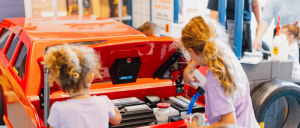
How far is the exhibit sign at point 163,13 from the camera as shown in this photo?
470cm

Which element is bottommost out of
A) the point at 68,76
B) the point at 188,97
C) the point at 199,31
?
the point at 188,97

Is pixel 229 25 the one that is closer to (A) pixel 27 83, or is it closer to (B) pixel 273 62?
(B) pixel 273 62

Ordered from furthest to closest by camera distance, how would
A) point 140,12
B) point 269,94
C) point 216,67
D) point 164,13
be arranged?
1. point 140,12
2. point 164,13
3. point 269,94
4. point 216,67

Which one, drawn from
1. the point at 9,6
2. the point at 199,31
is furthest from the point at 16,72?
the point at 9,6

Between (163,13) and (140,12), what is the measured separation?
4.07ft

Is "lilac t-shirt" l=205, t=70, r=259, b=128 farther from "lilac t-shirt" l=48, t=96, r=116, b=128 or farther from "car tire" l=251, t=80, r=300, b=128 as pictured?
"car tire" l=251, t=80, r=300, b=128

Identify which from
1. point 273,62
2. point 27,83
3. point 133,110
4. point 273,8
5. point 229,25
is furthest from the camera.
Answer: point 273,8

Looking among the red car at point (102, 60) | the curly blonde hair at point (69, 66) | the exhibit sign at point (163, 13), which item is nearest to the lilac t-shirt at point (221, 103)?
the red car at point (102, 60)

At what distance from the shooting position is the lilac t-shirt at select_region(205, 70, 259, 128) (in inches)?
53.4

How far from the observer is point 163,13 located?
4.97 meters

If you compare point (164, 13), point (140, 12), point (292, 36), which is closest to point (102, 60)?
point (292, 36)

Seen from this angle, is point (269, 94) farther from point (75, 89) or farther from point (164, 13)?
point (164, 13)

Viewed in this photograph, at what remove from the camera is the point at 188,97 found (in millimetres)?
2408

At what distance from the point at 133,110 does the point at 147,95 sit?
32cm
